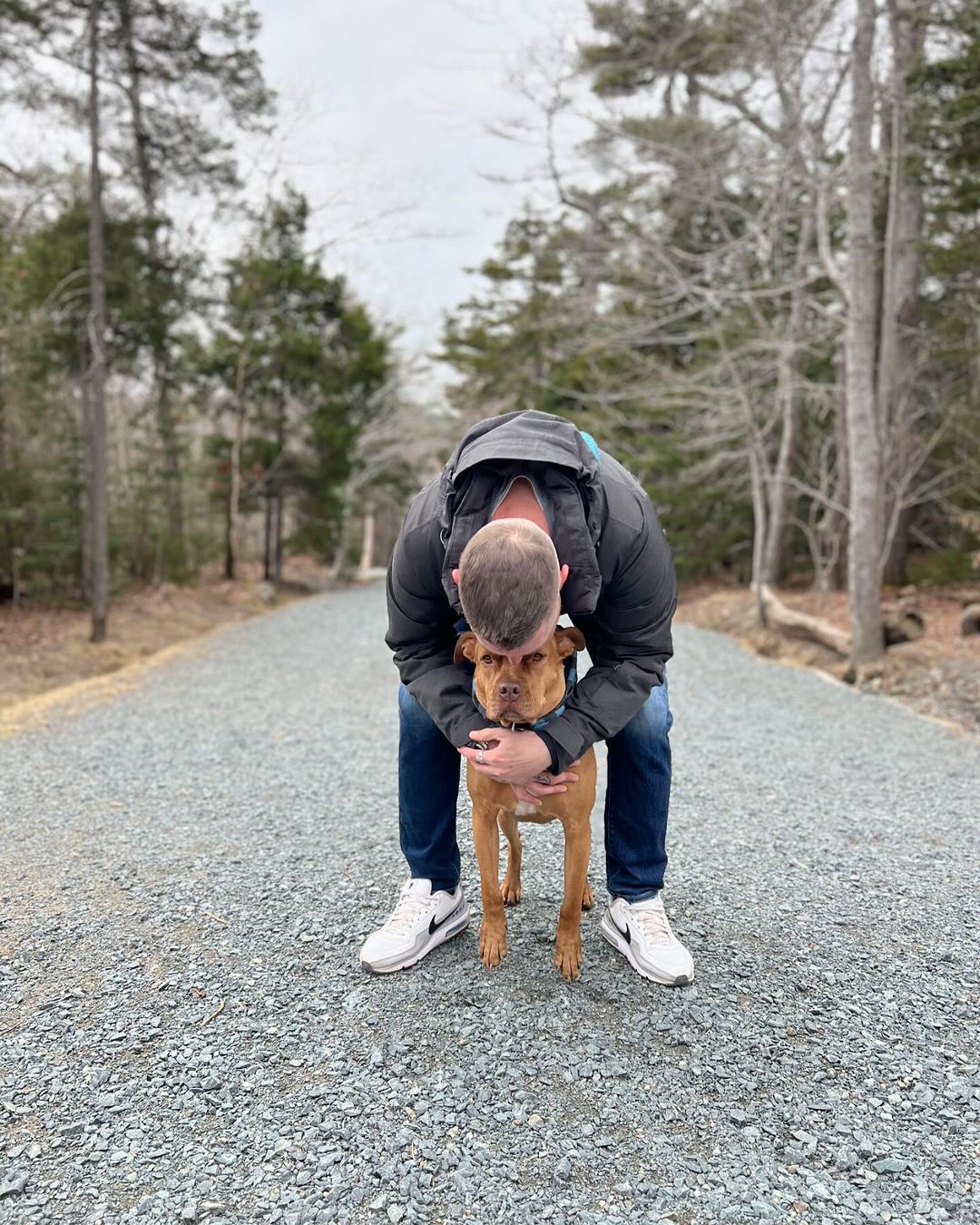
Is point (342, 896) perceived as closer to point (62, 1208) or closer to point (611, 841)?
point (611, 841)

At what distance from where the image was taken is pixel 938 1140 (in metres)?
1.72

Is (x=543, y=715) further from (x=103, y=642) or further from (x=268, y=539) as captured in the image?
(x=268, y=539)

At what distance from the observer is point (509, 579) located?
59.6 inches

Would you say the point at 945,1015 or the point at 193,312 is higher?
the point at 193,312

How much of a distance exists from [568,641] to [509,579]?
1.50 feet

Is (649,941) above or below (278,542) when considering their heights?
below

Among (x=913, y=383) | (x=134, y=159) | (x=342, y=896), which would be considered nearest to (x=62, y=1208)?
(x=342, y=896)

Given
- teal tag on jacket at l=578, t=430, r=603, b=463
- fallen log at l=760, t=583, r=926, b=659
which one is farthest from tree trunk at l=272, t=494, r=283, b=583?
teal tag on jacket at l=578, t=430, r=603, b=463

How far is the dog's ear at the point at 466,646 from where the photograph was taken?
1.92 meters

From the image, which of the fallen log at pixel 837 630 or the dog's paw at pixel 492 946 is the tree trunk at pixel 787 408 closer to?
the fallen log at pixel 837 630

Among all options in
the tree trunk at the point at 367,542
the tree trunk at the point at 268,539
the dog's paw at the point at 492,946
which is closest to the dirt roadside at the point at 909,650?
the dog's paw at the point at 492,946

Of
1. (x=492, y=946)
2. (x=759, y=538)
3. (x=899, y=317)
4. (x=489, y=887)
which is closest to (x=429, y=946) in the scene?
(x=492, y=946)

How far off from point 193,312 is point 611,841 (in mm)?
13618

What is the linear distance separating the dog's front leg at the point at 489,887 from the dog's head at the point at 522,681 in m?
0.43
